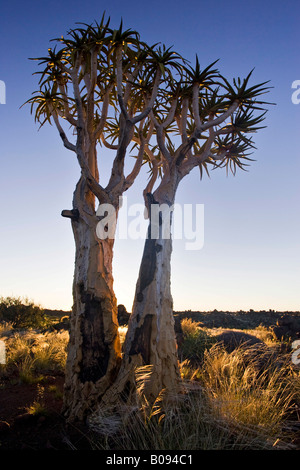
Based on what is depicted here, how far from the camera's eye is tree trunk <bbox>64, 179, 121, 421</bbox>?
6297 millimetres

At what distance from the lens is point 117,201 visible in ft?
24.2

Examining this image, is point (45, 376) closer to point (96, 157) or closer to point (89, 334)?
point (89, 334)

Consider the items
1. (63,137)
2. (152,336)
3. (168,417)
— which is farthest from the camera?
(63,137)

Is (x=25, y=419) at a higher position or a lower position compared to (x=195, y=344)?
lower

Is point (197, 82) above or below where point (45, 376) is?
above

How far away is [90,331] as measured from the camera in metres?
6.53

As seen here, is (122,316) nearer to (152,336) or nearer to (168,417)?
(152,336)

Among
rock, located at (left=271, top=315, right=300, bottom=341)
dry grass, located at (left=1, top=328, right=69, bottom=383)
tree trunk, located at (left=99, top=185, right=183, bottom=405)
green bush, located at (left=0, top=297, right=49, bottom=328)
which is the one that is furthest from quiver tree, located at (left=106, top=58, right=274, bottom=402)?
green bush, located at (left=0, top=297, right=49, bottom=328)

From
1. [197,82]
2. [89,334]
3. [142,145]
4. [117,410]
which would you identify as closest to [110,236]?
[89,334]

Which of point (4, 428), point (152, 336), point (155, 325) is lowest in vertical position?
point (4, 428)

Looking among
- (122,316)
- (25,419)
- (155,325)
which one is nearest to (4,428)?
(25,419)

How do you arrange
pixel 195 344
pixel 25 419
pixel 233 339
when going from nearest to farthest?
1. pixel 25 419
2. pixel 233 339
3. pixel 195 344

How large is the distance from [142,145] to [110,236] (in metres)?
2.40

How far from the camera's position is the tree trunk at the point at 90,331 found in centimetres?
630
